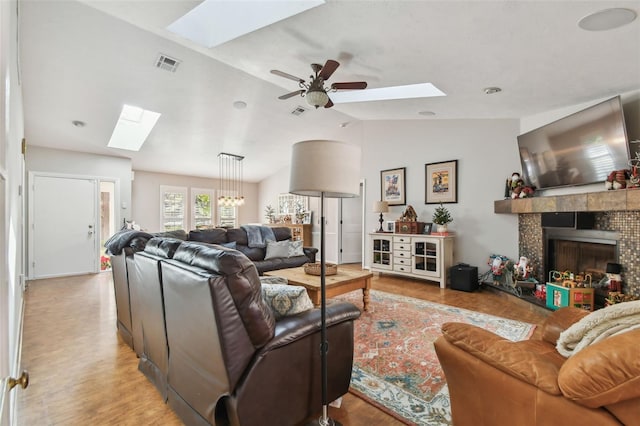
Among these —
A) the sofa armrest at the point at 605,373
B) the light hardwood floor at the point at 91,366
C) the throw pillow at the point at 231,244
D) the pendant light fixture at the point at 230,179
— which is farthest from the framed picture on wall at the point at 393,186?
the sofa armrest at the point at 605,373

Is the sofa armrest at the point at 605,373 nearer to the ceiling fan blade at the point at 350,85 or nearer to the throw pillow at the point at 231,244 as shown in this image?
the ceiling fan blade at the point at 350,85

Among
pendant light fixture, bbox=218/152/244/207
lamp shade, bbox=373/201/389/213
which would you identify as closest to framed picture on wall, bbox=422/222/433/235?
lamp shade, bbox=373/201/389/213

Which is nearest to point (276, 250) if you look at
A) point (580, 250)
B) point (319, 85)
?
point (319, 85)

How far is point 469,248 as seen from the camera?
5.03 m

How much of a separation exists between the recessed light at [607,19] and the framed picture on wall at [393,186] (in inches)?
149

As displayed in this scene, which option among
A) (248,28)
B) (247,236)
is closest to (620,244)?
(248,28)

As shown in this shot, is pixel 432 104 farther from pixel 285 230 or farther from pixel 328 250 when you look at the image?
pixel 328 250

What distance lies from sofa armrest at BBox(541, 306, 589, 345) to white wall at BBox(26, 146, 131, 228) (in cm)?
718

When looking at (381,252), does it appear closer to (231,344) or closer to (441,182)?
(441,182)

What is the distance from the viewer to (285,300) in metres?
1.67

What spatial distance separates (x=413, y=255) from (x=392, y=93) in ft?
8.70

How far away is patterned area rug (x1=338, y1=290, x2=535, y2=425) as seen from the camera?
6.07 ft

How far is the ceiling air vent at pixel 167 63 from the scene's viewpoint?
3758 millimetres

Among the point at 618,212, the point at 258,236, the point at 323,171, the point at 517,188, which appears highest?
the point at 517,188
